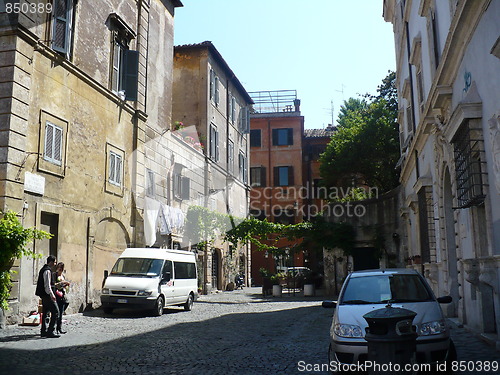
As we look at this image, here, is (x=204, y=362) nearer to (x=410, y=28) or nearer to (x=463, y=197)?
(x=463, y=197)

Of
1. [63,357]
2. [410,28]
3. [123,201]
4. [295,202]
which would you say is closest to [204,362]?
[63,357]

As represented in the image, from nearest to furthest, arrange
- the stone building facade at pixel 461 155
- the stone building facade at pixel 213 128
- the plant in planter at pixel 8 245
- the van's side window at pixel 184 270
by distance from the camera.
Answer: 1. the stone building facade at pixel 461 155
2. the plant in planter at pixel 8 245
3. the van's side window at pixel 184 270
4. the stone building facade at pixel 213 128

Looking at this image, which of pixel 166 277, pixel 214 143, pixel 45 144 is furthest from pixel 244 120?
pixel 45 144

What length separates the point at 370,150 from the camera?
32.3 m

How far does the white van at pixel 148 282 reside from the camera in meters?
15.0

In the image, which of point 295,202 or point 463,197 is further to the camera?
point 295,202

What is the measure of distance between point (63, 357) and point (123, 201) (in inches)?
413

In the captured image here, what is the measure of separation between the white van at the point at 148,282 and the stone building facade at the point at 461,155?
7.82 metres

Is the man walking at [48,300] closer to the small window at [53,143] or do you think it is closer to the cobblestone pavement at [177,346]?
the cobblestone pavement at [177,346]

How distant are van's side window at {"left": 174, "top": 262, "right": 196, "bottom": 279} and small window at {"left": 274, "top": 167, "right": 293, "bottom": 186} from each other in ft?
84.3

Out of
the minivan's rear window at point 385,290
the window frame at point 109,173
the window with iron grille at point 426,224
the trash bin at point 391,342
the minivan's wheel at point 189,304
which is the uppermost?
the window frame at point 109,173

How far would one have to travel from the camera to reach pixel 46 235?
11.5 m

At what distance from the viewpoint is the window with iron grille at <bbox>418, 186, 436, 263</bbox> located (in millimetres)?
14727

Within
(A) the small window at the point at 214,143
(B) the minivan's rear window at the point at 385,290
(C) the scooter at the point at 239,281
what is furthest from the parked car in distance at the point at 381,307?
(C) the scooter at the point at 239,281
